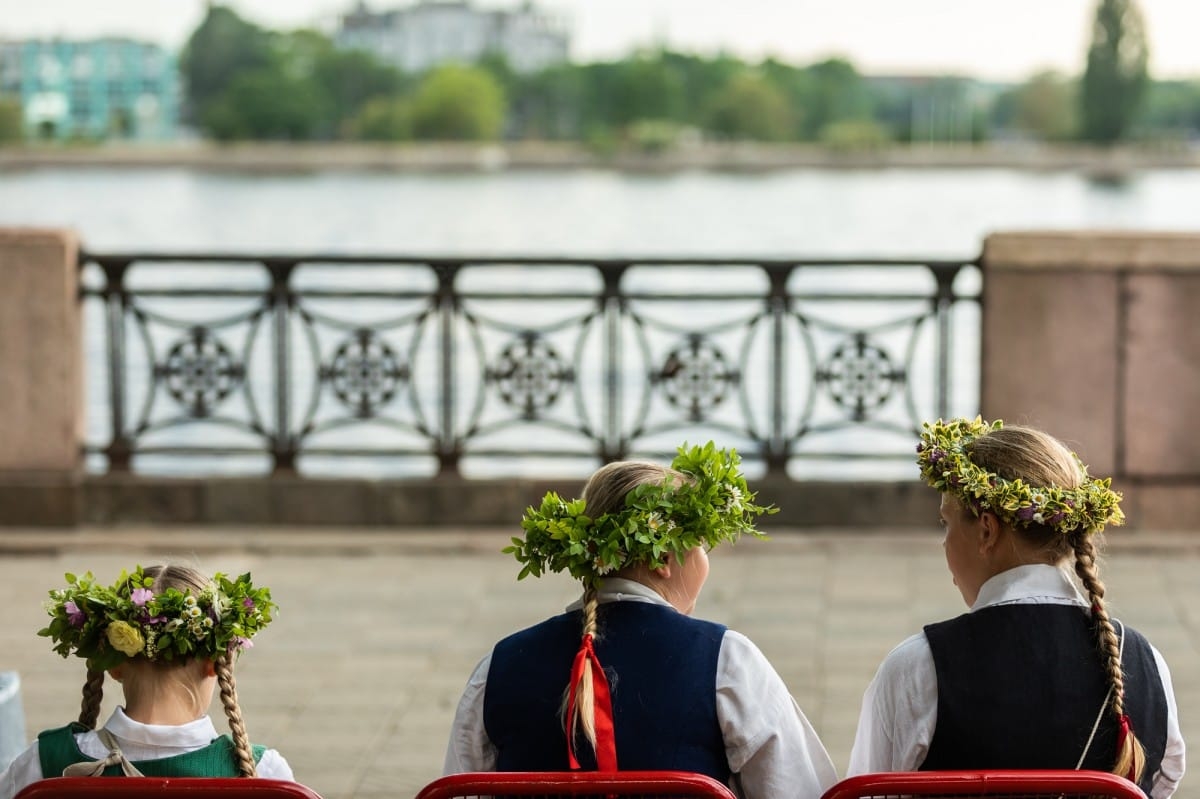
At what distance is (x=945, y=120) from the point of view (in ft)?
525

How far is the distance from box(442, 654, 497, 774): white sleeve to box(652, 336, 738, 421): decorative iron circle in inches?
Answer: 238

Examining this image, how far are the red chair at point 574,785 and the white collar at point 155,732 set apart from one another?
56 cm

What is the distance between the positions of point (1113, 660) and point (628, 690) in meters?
0.78

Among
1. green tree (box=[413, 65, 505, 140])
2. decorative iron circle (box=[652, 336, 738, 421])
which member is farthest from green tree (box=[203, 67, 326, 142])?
decorative iron circle (box=[652, 336, 738, 421])

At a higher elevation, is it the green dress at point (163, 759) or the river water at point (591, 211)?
the green dress at point (163, 759)

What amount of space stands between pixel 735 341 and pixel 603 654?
117 ft

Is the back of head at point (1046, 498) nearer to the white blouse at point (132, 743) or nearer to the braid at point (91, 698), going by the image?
the white blouse at point (132, 743)

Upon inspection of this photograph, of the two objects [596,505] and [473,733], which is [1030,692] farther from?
[473,733]

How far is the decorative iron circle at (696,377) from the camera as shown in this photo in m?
9.23

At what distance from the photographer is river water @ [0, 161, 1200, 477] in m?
63.0

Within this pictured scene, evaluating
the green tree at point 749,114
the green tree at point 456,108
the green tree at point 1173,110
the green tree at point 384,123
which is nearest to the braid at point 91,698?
the green tree at point 1173,110

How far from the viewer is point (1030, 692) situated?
3.09m

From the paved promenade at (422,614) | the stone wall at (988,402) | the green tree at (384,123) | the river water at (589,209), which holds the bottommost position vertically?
the river water at (589,209)

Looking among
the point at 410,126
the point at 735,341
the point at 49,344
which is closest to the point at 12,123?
the point at 410,126
